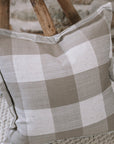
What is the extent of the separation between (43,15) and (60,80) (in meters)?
0.25

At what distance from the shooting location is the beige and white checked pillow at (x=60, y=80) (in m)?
0.53

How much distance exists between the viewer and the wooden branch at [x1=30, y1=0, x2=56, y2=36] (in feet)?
2.10

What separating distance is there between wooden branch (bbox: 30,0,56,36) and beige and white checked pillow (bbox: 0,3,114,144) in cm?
8

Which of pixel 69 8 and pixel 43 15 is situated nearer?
pixel 43 15

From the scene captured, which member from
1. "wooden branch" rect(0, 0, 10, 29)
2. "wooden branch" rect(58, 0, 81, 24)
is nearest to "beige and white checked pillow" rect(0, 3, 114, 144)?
"wooden branch" rect(0, 0, 10, 29)

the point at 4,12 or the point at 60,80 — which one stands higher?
the point at 4,12

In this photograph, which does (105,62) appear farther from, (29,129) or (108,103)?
(29,129)

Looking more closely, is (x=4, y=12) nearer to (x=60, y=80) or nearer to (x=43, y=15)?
(x=43, y=15)

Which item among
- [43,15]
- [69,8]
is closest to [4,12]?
[43,15]

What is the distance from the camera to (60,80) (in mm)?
529

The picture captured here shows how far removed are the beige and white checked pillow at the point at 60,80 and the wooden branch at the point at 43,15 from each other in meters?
0.08

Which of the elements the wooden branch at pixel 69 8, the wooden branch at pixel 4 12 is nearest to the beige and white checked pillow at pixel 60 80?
the wooden branch at pixel 4 12

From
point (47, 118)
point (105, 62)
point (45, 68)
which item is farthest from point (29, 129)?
point (105, 62)

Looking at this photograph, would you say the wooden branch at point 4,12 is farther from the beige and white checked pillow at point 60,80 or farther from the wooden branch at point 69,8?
the wooden branch at point 69,8
